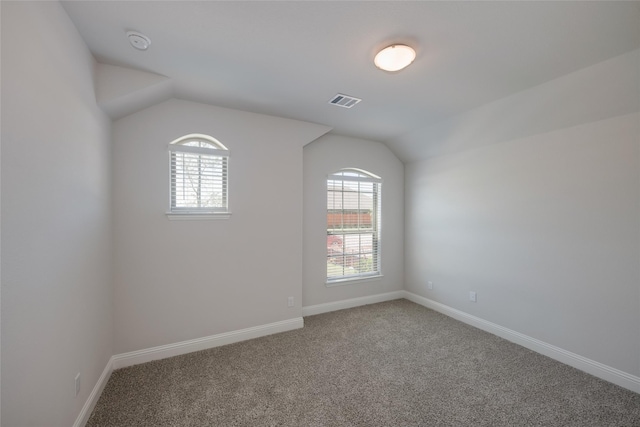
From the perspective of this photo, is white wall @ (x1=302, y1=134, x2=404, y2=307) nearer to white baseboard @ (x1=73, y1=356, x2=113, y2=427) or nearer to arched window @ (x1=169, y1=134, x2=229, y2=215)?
arched window @ (x1=169, y1=134, x2=229, y2=215)

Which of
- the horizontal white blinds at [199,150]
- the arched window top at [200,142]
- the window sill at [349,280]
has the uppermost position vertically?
the arched window top at [200,142]

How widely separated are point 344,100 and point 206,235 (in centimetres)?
215

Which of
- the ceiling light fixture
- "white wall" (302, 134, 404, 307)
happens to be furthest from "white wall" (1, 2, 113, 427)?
"white wall" (302, 134, 404, 307)

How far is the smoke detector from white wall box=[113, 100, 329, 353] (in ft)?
2.89

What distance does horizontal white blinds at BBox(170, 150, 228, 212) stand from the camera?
2.78 metres

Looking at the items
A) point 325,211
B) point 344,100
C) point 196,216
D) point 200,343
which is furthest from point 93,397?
point 344,100

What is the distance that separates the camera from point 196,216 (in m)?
2.79

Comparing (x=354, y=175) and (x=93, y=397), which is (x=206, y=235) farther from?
(x=354, y=175)

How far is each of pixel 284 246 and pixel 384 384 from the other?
6.03ft

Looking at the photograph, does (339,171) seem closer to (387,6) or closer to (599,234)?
(387,6)

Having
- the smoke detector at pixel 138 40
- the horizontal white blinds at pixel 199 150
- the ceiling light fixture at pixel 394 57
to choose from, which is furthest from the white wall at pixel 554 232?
the smoke detector at pixel 138 40

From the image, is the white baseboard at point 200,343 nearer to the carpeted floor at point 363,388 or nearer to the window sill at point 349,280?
the carpeted floor at point 363,388

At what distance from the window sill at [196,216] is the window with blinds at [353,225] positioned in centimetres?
163

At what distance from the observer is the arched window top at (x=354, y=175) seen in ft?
13.2
